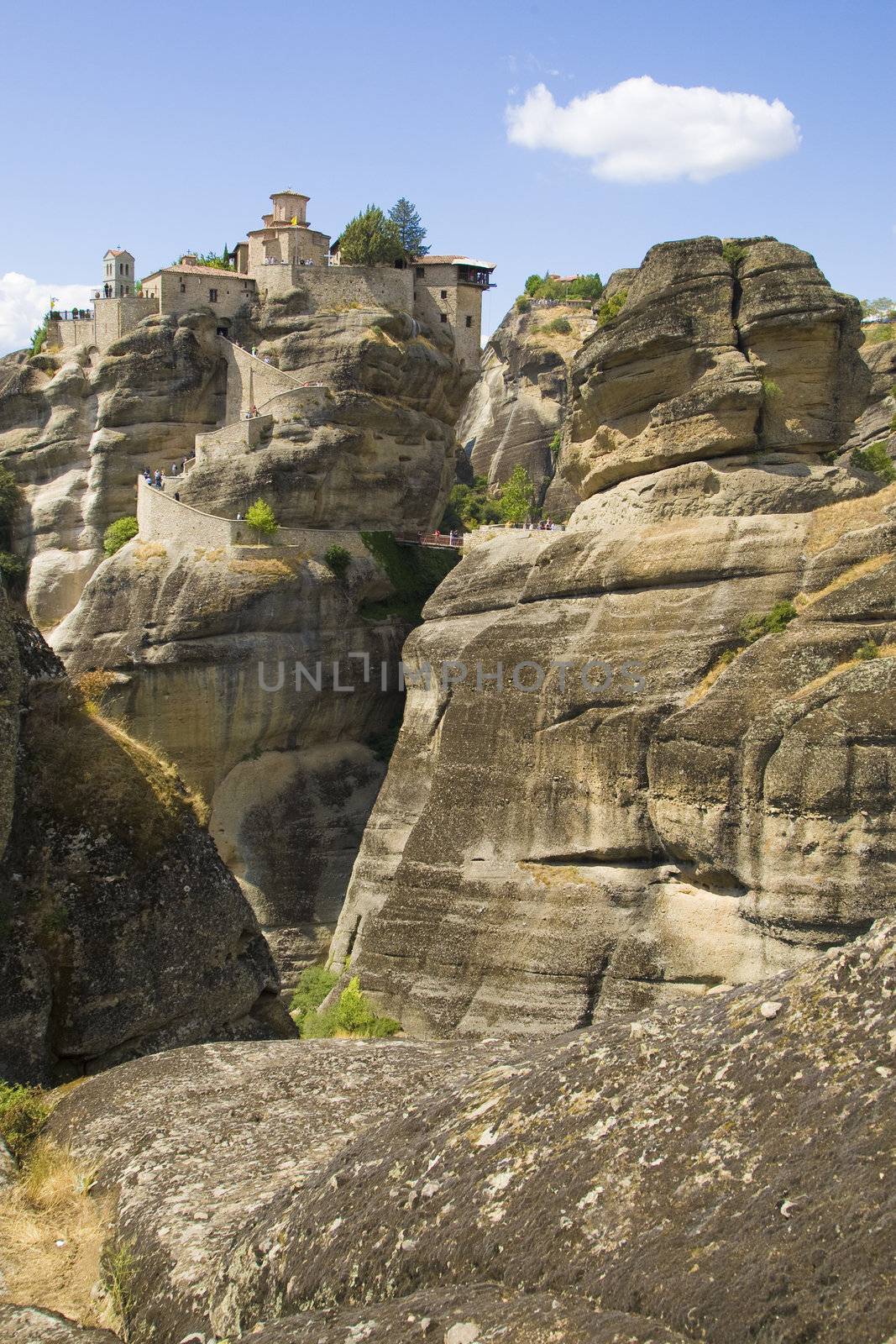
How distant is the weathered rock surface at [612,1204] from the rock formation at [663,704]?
15375 mm

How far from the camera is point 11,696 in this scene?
12.2 meters

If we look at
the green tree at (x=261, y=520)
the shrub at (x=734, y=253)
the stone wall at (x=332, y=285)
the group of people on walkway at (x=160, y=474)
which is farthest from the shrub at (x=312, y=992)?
the stone wall at (x=332, y=285)

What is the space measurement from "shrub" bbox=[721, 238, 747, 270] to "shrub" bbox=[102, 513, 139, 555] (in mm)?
22281

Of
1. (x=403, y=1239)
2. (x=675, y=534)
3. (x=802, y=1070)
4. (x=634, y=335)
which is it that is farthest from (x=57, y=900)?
(x=634, y=335)

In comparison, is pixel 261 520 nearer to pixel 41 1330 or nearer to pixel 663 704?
pixel 663 704

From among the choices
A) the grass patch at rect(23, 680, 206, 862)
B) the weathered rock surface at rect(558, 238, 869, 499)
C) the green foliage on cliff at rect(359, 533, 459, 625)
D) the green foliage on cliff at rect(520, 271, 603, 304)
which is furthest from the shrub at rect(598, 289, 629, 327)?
the green foliage on cliff at rect(520, 271, 603, 304)

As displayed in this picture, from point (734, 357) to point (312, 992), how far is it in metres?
18.6

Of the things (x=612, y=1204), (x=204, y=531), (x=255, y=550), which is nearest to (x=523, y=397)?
(x=255, y=550)

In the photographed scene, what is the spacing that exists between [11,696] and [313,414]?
31481 millimetres

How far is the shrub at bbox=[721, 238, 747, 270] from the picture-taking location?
95.8ft

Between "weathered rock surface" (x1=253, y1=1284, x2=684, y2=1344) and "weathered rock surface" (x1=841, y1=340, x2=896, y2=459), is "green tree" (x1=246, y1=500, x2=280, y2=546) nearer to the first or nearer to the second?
"weathered rock surface" (x1=841, y1=340, x2=896, y2=459)

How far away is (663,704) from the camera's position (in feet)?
80.6

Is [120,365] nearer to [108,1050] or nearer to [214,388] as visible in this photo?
[214,388]

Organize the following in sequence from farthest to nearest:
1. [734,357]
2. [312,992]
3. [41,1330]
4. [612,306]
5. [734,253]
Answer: [312,992] < [612,306] < [734,253] < [734,357] < [41,1330]
